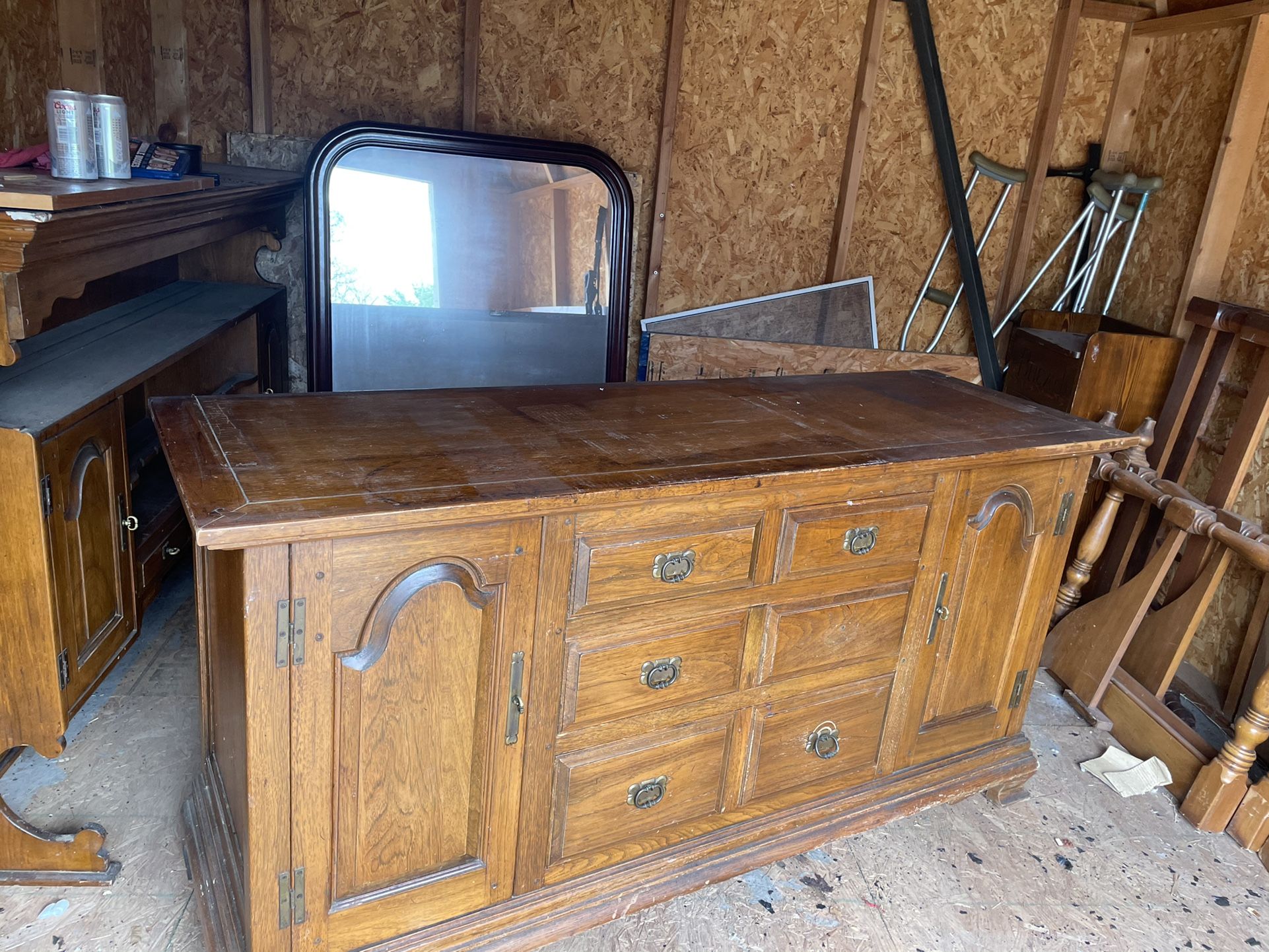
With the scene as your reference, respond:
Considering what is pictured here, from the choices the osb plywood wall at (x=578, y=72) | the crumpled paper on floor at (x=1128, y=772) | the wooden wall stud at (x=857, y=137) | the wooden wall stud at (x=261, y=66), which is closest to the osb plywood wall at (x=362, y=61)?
the wooden wall stud at (x=261, y=66)

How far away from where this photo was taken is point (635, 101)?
337 cm

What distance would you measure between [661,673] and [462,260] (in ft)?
6.48

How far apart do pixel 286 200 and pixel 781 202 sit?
182 cm

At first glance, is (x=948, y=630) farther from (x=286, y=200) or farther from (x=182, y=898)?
(x=286, y=200)

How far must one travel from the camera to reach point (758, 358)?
3490 millimetres

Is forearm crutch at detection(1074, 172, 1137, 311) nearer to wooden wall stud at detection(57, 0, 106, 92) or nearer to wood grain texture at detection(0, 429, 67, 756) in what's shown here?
wooden wall stud at detection(57, 0, 106, 92)

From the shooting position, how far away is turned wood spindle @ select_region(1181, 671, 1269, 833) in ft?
6.89

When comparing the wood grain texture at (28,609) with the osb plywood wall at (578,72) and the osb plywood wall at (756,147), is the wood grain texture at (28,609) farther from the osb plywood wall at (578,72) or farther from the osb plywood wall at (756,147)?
the osb plywood wall at (756,147)

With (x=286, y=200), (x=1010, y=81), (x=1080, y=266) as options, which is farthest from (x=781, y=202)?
(x=286, y=200)

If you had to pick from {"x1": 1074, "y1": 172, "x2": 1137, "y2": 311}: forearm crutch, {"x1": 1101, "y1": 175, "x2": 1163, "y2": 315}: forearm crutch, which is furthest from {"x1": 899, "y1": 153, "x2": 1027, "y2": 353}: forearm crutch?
{"x1": 1101, "y1": 175, "x2": 1163, "y2": 315}: forearm crutch

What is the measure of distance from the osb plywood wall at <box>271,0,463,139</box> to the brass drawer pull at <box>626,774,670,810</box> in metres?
2.50

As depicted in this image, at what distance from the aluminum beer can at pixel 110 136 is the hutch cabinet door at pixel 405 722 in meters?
1.16

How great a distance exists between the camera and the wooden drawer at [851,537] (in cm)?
158

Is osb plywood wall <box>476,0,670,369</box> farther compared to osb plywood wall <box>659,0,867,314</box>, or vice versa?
osb plywood wall <box>659,0,867,314</box>
